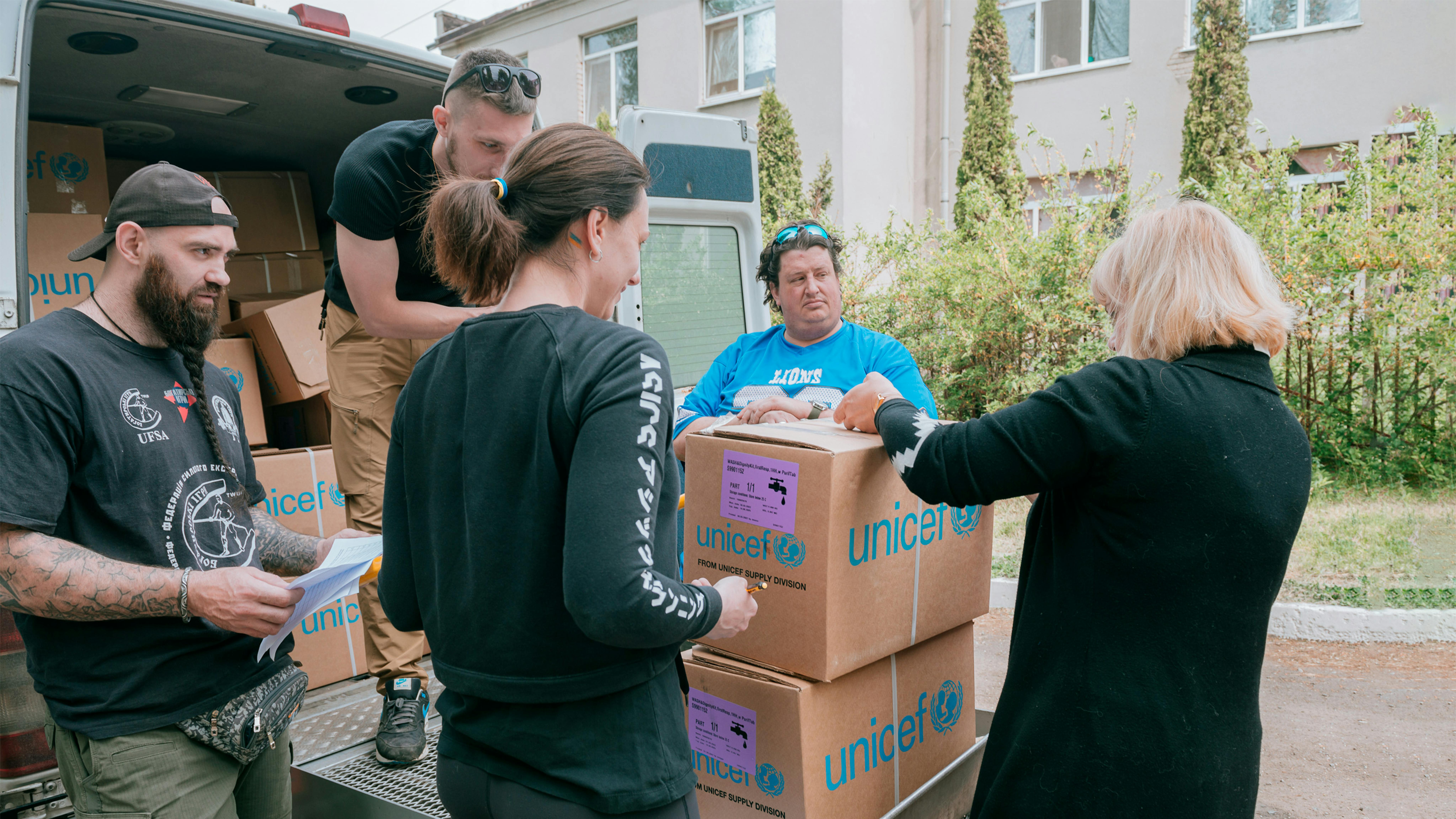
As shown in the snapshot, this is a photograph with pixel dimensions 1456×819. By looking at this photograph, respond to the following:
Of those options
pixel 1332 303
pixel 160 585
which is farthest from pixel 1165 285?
pixel 1332 303

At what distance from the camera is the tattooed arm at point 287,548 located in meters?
2.04

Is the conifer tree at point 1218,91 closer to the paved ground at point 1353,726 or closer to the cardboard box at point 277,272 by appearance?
the paved ground at point 1353,726

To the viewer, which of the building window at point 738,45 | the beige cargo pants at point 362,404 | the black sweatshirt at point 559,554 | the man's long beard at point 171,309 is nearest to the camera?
the black sweatshirt at point 559,554

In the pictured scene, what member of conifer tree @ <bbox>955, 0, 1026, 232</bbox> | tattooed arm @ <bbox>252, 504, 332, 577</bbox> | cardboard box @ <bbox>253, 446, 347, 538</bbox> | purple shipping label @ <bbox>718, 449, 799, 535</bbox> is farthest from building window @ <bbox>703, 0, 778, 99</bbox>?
tattooed arm @ <bbox>252, 504, 332, 577</bbox>

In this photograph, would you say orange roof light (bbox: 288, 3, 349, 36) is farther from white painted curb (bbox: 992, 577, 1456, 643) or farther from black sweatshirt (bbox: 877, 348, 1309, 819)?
white painted curb (bbox: 992, 577, 1456, 643)

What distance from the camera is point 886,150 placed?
13820mm

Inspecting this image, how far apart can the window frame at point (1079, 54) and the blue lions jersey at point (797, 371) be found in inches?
423

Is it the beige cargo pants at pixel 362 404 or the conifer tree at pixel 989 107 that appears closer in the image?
the beige cargo pants at pixel 362 404

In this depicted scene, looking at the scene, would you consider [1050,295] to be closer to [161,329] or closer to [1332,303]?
[1332,303]

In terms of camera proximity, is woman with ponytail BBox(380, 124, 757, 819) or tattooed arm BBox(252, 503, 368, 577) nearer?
woman with ponytail BBox(380, 124, 757, 819)

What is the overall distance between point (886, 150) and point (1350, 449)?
8638 mm

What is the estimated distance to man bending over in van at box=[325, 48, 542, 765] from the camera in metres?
2.47

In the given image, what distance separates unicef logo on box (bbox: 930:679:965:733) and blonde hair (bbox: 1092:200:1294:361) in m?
1.07

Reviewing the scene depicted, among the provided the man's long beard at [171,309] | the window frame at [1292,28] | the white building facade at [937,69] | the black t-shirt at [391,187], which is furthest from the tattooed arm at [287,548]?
the window frame at [1292,28]
